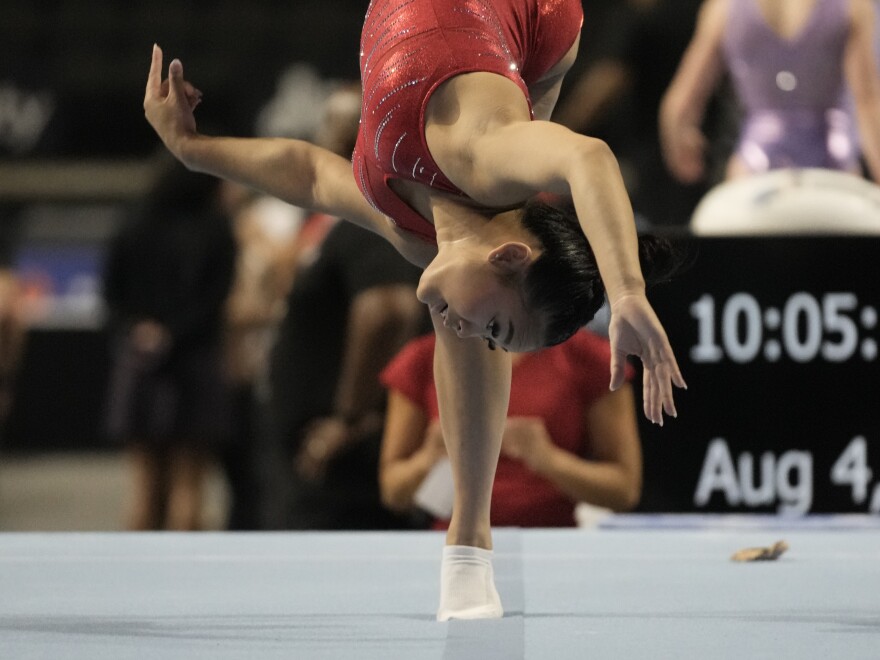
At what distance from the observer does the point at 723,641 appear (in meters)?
1.72

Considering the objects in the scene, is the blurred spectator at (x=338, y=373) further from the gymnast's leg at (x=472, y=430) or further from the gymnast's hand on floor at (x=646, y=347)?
the gymnast's hand on floor at (x=646, y=347)

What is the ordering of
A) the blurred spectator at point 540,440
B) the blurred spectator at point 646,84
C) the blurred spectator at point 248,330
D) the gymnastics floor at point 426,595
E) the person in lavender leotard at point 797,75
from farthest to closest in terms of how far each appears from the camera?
the blurred spectator at point 248,330, the blurred spectator at point 646,84, the person in lavender leotard at point 797,75, the blurred spectator at point 540,440, the gymnastics floor at point 426,595

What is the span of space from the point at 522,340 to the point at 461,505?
0.33 m

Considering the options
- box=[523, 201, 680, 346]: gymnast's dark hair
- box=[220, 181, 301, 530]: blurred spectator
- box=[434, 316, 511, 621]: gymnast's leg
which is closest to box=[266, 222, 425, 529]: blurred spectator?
box=[220, 181, 301, 530]: blurred spectator

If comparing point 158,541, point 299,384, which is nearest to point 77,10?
point 299,384

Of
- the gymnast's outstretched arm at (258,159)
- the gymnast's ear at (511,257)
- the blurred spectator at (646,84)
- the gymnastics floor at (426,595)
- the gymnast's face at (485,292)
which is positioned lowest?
the gymnastics floor at (426,595)

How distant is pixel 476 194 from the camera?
171 centimetres

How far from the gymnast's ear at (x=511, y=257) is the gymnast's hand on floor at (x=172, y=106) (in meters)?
0.66

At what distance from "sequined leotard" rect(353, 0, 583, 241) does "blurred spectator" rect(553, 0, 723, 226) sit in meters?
1.94

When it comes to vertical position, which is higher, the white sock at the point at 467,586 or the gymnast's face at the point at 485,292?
the gymnast's face at the point at 485,292

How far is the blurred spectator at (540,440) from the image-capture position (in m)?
2.77

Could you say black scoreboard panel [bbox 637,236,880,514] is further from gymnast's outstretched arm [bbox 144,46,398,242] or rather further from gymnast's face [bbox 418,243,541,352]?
gymnast's face [bbox 418,243,541,352]

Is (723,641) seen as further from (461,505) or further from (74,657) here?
(74,657)

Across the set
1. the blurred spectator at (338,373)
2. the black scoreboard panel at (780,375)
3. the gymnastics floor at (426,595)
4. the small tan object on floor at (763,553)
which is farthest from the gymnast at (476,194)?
the blurred spectator at (338,373)
